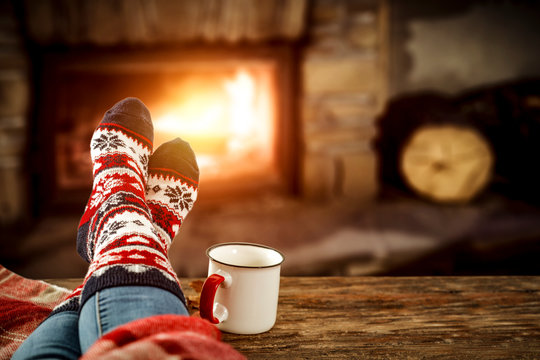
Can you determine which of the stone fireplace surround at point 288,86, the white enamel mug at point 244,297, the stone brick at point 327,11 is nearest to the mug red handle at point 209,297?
the white enamel mug at point 244,297

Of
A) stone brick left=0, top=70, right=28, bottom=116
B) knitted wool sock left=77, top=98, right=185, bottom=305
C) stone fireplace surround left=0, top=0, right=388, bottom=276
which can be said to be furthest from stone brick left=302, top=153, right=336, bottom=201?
stone brick left=0, top=70, right=28, bottom=116

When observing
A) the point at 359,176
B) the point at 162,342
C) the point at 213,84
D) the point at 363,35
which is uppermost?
the point at 363,35

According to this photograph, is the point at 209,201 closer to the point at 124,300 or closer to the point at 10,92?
the point at 10,92

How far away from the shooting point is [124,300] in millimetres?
460

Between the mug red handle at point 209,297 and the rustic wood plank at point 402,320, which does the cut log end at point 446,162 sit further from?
the mug red handle at point 209,297

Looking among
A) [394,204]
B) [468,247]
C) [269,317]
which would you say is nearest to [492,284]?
[269,317]

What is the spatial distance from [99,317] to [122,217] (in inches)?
6.8

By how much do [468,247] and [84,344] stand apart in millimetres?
1459

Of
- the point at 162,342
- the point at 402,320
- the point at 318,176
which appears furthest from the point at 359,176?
the point at 162,342

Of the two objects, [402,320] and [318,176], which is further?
[318,176]

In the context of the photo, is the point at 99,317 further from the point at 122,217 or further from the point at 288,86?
the point at 288,86

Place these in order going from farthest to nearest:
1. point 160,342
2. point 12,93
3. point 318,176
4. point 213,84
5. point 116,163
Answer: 1. point 213,84
2. point 318,176
3. point 12,93
4. point 116,163
5. point 160,342

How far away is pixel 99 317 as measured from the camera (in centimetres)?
45

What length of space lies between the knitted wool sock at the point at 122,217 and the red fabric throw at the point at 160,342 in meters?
0.07
